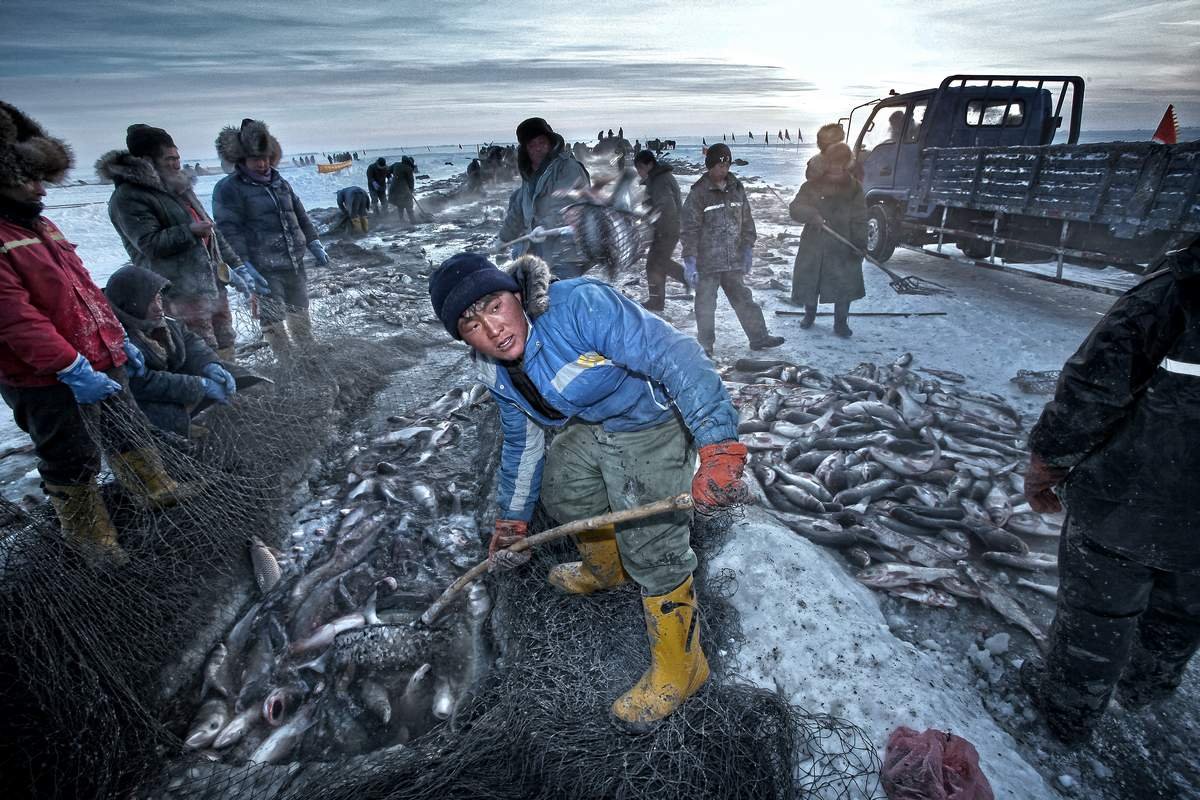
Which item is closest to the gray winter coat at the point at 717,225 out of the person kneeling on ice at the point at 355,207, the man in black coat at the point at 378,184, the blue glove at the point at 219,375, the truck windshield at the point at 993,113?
the blue glove at the point at 219,375

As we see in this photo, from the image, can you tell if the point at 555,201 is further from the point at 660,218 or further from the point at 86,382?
the point at 86,382

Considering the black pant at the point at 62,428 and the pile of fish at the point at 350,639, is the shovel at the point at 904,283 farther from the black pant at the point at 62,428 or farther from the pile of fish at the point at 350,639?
the black pant at the point at 62,428

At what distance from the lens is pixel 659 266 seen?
841 centimetres

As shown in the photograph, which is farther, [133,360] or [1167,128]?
[1167,128]

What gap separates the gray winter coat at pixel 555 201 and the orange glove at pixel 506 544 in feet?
9.41

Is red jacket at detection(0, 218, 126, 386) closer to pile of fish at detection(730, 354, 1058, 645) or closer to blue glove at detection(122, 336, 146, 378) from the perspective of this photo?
blue glove at detection(122, 336, 146, 378)

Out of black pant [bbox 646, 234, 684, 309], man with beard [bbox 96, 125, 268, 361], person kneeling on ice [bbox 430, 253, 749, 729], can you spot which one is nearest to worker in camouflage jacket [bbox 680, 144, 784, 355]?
black pant [bbox 646, 234, 684, 309]

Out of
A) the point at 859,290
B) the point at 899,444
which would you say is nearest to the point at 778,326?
the point at 859,290

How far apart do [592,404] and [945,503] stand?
313cm

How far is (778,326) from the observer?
826cm

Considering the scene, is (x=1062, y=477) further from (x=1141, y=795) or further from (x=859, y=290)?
(x=859, y=290)

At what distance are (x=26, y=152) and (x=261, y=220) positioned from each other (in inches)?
118

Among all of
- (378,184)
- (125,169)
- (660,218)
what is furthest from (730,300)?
(378,184)

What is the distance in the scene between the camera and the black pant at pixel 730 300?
22.9ft
